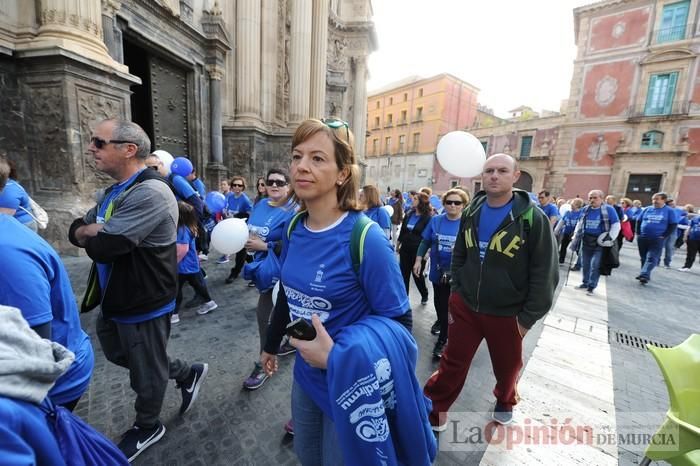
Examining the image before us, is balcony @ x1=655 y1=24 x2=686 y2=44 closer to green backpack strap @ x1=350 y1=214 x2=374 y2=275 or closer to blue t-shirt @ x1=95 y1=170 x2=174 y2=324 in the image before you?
green backpack strap @ x1=350 y1=214 x2=374 y2=275

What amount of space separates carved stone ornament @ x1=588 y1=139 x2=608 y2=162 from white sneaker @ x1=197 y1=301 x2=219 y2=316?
103ft

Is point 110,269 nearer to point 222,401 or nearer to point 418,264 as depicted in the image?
point 222,401

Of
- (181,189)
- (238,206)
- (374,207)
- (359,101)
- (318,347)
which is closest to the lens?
(318,347)

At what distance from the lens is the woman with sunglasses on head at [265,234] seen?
110 inches

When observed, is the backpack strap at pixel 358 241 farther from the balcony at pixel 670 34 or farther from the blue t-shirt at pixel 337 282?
the balcony at pixel 670 34

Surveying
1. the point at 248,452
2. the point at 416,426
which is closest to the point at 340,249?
the point at 416,426

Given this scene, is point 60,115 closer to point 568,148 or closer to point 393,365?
point 393,365

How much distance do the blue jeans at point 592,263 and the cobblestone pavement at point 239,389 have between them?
1.14 meters

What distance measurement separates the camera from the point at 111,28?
240 inches

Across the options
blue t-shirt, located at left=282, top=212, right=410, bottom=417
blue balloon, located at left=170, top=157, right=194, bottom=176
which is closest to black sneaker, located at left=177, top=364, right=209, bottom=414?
blue t-shirt, located at left=282, top=212, right=410, bottom=417

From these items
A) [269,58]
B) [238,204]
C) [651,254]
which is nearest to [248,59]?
[269,58]

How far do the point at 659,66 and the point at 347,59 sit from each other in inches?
940

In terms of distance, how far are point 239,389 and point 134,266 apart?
1607mm

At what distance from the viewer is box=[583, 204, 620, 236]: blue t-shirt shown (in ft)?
20.2
